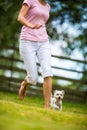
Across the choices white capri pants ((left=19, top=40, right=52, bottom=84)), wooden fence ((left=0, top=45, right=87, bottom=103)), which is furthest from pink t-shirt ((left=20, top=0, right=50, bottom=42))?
wooden fence ((left=0, top=45, right=87, bottom=103))

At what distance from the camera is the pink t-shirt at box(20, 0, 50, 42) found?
5184 millimetres

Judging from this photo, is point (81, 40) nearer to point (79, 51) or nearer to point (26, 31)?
point (79, 51)

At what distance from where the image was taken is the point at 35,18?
5199mm

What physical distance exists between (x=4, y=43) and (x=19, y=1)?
5.42 feet

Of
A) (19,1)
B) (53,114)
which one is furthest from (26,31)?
(19,1)

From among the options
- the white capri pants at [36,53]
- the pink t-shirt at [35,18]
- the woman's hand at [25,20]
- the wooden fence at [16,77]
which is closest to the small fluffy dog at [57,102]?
the white capri pants at [36,53]

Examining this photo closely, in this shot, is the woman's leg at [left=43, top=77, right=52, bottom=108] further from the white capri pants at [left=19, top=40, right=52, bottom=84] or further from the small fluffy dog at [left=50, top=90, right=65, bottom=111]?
the small fluffy dog at [left=50, top=90, right=65, bottom=111]

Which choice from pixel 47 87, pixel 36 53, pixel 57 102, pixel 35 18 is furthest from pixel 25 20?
pixel 57 102

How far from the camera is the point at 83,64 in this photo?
40.8 feet

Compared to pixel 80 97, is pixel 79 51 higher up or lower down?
higher up

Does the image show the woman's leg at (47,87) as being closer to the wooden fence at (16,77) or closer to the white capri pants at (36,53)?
the white capri pants at (36,53)

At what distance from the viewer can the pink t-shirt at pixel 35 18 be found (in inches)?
204

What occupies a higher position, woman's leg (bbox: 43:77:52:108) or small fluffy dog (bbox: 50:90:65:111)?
woman's leg (bbox: 43:77:52:108)

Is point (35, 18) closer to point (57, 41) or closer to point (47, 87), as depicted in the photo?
point (47, 87)
